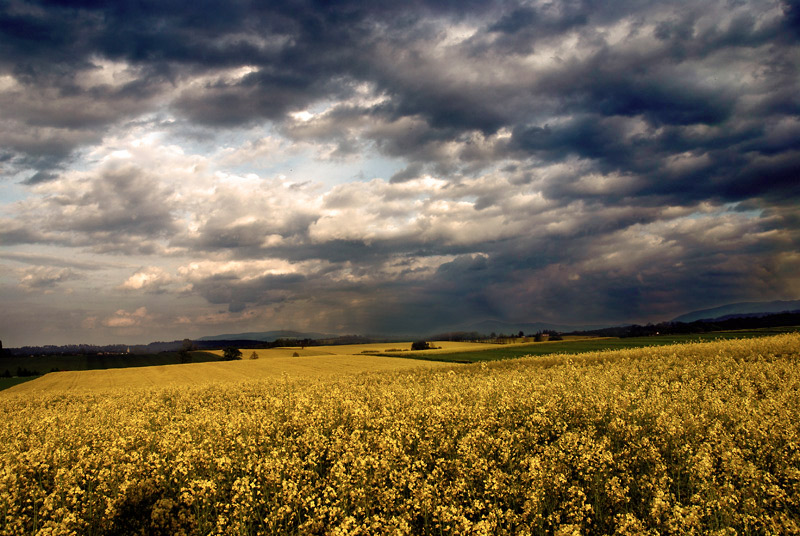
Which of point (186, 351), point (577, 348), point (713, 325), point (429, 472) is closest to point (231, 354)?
point (186, 351)

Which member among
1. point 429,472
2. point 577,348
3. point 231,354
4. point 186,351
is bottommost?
point 231,354

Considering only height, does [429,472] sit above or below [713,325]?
above

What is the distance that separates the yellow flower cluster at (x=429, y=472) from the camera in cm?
551

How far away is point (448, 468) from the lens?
6.96m

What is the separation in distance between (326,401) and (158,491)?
5.17 metres

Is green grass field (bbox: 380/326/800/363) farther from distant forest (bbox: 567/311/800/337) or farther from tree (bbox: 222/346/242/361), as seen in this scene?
tree (bbox: 222/346/242/361)

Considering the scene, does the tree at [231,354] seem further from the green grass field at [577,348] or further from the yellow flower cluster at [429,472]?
the yellow flower cluster at [429,472]

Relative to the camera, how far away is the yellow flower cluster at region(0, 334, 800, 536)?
5508 mm

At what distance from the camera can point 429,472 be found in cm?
728

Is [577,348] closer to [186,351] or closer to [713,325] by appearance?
[713,325]

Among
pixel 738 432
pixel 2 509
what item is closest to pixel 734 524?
pixel 738 432

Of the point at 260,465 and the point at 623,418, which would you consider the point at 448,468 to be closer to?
the point at 260,465

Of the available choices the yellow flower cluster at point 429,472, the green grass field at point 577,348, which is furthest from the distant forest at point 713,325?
the yellow flower cluster at point 429,472

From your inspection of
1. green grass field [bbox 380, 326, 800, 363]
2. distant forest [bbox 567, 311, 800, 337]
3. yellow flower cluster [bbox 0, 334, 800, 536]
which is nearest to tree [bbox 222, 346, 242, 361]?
green grass field [bbox 380, 326, 800, 363]
